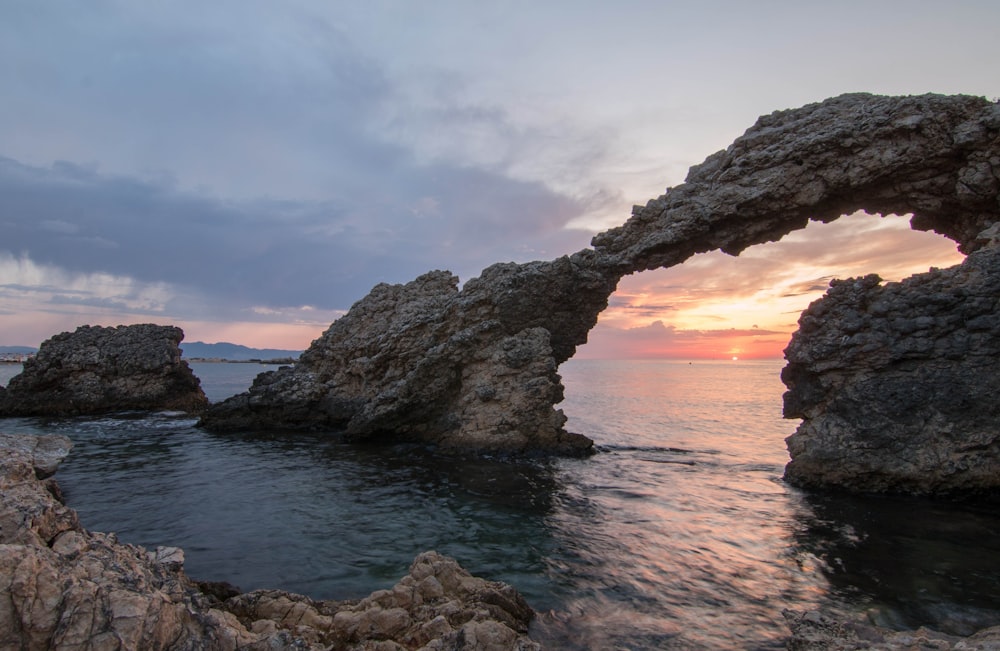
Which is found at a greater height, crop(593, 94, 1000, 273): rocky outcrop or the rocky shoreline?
crop(593, 94, 1000, 273): rocky outcrop

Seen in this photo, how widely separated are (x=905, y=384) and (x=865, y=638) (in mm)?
11151

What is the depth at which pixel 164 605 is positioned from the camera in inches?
230

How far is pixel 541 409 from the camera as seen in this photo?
24328mm

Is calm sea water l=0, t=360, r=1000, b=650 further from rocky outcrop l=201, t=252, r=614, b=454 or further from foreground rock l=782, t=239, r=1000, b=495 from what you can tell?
rocky outcrop l=201, t=252, r=614, b=454

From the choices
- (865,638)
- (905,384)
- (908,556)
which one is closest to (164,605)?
(865,638)

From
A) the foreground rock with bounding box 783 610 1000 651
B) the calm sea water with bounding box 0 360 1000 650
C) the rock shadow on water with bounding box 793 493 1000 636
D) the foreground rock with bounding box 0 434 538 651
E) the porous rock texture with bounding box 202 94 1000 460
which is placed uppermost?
the porous rock texture with bounding box 202 94 1000 460

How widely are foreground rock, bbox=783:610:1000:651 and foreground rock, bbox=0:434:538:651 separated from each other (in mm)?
4341

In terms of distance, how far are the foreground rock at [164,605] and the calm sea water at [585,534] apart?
178cm

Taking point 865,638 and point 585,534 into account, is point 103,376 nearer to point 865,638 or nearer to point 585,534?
point 585,534

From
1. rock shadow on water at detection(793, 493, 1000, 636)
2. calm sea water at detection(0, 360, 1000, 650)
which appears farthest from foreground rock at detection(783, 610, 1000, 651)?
rock shadow on water at detection(793, 493, 1000, 636)

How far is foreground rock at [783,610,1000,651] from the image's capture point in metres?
6.97

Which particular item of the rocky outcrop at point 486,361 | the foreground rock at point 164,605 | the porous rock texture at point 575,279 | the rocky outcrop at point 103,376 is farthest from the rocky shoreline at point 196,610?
the rocky outcrop at point 103,376

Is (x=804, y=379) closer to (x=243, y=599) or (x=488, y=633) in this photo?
(x=488, y=633)

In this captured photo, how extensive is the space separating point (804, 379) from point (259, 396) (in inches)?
1164
